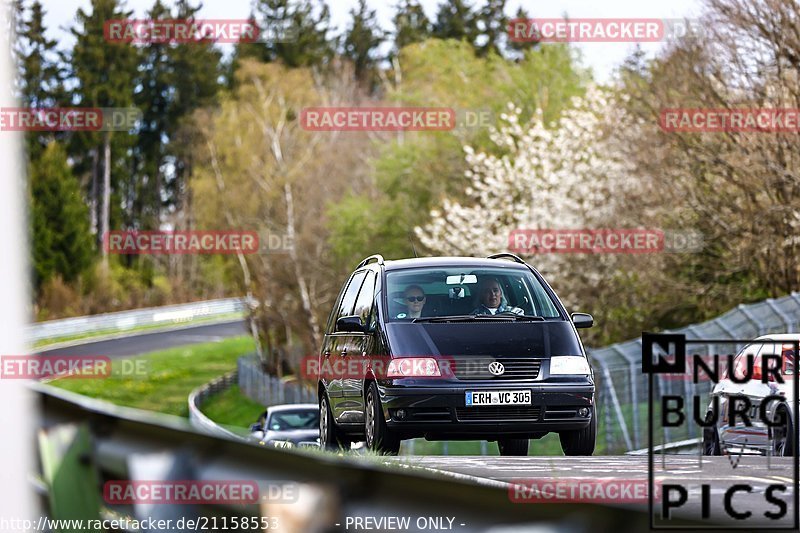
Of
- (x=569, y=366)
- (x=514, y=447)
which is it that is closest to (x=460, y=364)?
(x=569, y=366)

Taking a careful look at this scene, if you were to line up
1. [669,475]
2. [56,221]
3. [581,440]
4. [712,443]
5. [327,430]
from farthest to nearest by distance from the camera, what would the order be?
[56,221] < [712,443] < [327,430] < [581,440] < [669,475]

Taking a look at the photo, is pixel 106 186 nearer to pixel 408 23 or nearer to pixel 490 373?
pixel 408 23

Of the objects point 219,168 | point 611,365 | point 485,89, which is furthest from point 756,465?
point 219,168

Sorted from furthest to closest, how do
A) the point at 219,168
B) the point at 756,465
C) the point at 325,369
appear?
the point at 219,168 < the point at 325,369 < the point at 756,465

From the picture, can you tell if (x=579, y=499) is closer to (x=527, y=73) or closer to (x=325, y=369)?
(x=325, y=369)

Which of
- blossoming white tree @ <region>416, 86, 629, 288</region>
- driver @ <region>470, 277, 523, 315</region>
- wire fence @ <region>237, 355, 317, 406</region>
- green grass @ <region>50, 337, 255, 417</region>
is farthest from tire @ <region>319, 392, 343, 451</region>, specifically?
green grass @ <region>50, 337, 255, 417</region>

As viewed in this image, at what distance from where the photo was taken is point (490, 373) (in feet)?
32.8

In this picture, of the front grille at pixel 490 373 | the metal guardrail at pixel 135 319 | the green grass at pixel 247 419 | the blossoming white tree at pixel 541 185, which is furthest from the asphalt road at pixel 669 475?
the metal guardrail at pixel 135 319

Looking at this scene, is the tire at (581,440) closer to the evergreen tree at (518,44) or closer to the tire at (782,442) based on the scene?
the tire at (782,442)

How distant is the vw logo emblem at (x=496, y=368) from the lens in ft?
32.7

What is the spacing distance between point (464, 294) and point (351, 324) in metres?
0.92

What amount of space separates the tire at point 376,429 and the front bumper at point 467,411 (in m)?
0.08

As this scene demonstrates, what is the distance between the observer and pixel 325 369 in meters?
11.8

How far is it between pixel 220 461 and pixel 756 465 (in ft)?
18.9
